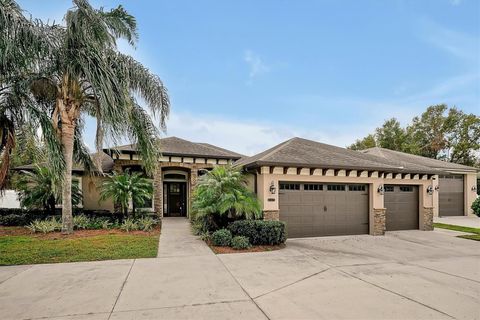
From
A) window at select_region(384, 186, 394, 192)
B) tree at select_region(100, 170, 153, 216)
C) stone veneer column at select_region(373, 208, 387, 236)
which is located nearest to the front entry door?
Result: tree at select_region(100, 170, 153, 216)

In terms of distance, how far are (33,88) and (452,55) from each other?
17.6m

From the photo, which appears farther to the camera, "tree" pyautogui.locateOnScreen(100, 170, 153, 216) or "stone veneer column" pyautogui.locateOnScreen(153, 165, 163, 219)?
"stone veneer column" pyautogui.locateOnScreen(153, 165, 163, 219)

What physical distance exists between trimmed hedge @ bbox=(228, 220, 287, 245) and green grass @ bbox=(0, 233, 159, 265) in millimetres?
2999

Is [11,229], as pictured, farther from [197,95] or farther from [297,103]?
[297,103]

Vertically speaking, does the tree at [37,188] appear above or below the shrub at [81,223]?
above

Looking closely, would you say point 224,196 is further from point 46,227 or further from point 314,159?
point 46,227

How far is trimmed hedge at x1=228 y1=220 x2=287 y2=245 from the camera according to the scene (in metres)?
9.09

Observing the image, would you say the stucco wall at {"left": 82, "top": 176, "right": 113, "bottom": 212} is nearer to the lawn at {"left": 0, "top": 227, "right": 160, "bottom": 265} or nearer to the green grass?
the lawn at {"left": 0, "top": 227, "right": 160, "bottom": 265}

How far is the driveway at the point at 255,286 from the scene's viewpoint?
4.26 m

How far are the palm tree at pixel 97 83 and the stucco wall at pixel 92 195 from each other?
3.12 m

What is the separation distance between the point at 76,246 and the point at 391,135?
114 ft

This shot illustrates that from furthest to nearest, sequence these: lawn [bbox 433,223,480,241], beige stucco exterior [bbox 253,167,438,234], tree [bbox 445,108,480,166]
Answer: tree [bbox 445,108,480,166], lawn [bbox 433,223,480,241], beige stucco exterior [bbox 253,167,438,234]

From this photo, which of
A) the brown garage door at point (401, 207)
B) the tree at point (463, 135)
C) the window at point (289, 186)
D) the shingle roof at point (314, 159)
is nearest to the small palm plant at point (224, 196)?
the shingle roof at point (314, 159)

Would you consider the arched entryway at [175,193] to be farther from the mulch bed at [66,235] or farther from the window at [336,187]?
the window at [336,187]
